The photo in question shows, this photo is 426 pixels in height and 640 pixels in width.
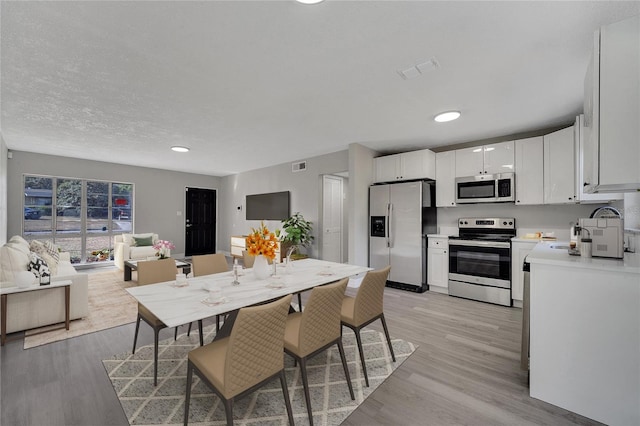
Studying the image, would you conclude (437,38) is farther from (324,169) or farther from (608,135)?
(324,169)

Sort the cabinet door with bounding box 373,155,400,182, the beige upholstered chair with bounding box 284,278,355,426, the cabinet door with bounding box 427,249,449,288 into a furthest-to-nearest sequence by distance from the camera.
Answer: the cabinet door with bounding box 373,155,400,182, the cabinet door with bounding box 427,249,449,288, the beige upholstered chair with bounding box 284,278,355,426

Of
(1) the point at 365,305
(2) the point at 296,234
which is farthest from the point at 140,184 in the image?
(1) the point at 365,305

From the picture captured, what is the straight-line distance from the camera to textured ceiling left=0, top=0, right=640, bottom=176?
1.62 metres

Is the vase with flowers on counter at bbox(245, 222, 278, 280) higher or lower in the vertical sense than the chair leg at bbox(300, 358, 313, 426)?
higher

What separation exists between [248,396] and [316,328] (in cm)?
77

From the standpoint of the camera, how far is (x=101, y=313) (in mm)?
3387

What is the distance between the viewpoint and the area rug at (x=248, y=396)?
169 cm

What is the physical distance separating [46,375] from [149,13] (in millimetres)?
2782

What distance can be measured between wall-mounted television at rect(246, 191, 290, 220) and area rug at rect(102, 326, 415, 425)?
12.8ft

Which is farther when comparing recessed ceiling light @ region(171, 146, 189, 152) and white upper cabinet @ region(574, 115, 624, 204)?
recessed ceiling light @ region(171, 146, 189, 152)

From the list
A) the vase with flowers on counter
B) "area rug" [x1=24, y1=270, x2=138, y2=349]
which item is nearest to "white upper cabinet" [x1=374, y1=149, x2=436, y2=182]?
the vase with flowers on counter

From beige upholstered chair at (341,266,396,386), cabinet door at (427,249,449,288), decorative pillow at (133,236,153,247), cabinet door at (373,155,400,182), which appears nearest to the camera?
beige upholstered chair at (341,266,396,386)

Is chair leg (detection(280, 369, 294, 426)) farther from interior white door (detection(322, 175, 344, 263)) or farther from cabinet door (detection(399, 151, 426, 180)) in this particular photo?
interior white door (detection(322, 175, 344, 263))

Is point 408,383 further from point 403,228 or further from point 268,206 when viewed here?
point 268,206
